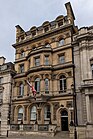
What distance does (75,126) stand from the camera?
2144cm

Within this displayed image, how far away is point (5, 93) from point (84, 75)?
49.4 ft

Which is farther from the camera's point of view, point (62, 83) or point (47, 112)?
point (62, 83)

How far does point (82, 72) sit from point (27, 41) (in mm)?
13419

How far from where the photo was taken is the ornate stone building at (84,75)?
70.6ft

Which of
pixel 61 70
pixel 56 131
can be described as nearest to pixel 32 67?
pixel 61 70

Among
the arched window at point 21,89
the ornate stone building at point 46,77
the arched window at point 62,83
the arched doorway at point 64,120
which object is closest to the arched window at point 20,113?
the ornate stone building at point 46,77

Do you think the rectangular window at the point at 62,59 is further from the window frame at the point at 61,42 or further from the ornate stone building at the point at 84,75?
the ornate stone building at the point at 84,75

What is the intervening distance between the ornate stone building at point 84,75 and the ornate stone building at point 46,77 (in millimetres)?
1021

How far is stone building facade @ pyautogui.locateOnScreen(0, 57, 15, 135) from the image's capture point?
94.1 feet

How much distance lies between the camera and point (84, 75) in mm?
23641

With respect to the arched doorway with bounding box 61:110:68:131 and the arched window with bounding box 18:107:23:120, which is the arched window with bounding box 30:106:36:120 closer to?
the arched window with bounding box 18:107:23:120

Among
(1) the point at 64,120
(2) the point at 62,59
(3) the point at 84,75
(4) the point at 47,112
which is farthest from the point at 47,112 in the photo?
(2) the point at 62,59

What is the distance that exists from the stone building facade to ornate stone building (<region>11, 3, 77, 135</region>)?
0.91 m

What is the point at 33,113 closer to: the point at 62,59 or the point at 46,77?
the point at 46,77
